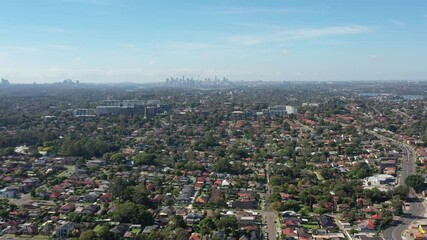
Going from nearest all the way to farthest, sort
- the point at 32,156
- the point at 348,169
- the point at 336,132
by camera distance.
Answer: the point at 348,169
the point at 32,156
the point at 336,132

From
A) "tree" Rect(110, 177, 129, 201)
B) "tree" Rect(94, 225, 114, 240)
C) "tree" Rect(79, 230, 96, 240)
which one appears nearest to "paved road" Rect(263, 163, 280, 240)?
"tree" Rect(94, 225, 114, 240)

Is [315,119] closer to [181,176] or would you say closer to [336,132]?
[336,132]

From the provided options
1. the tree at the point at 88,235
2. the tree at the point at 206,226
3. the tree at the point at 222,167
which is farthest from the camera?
the tree at the point at 222,167

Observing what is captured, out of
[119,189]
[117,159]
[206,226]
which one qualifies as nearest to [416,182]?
[206,226]

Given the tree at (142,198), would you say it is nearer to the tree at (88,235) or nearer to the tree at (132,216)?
the tree at (132,216)

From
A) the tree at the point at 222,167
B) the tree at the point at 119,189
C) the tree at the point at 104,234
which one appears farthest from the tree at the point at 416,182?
the tree at the point at 104,234

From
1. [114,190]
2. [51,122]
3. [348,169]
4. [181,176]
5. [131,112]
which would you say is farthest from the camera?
[131,112]

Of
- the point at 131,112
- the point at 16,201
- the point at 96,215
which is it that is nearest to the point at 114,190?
the point at 96,215

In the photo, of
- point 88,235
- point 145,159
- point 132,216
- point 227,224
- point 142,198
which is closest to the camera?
point 88,235

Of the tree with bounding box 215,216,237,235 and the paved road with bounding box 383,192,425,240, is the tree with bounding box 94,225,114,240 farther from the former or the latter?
the paved road with bounding box 383,192,425,240

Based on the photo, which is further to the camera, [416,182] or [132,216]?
[416,182]

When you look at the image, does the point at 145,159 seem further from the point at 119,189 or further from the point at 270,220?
the point at 270,220
